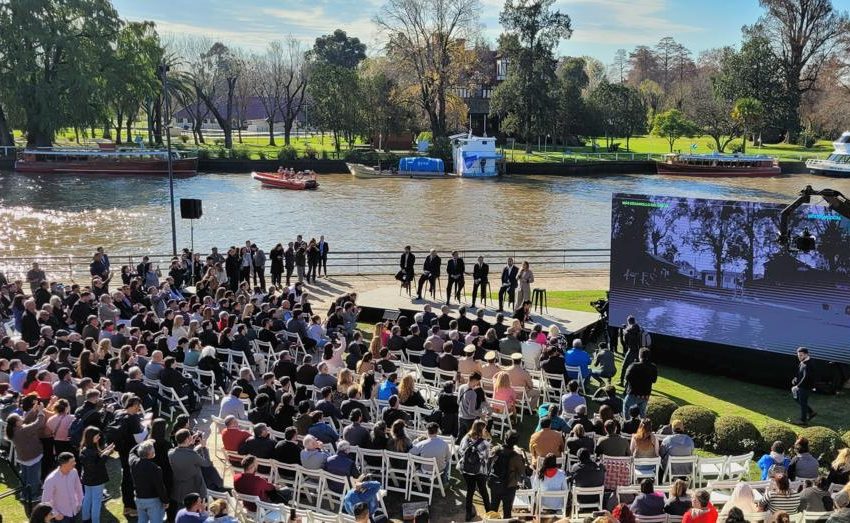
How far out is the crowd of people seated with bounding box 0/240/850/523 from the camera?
8477 millimetres

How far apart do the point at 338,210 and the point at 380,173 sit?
2305 centimetres

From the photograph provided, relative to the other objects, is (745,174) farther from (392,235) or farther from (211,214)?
(211,214)

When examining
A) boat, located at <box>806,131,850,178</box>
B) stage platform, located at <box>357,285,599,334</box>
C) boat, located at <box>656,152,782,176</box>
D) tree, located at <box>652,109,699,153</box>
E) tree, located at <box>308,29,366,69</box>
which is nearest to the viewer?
stage platform, located at <box>357,285,599,334</box>

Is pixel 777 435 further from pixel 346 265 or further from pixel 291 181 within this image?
pixel 291 181

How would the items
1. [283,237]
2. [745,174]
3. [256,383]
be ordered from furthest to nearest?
[745,174] < [283,237] < [256,383]

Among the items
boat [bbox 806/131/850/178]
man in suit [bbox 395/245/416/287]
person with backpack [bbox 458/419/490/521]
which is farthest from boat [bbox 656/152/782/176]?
person with backpack [bbox 458/419/490/521]

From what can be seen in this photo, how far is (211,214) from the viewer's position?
50.8 metres

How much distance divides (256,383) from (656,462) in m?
7.87

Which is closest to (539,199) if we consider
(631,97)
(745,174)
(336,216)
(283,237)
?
(336,216)

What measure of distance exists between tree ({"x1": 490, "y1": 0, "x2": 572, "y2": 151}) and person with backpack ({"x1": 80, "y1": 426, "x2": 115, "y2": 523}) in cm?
7996

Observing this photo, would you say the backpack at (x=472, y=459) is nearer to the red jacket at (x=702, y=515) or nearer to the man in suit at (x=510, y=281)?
the red jacket at (x=702, y=515)

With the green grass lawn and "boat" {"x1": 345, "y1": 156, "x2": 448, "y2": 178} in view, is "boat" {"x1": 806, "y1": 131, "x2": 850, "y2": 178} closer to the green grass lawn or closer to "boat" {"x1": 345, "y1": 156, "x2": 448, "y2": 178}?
the green grass lawn

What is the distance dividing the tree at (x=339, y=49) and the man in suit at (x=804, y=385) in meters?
118

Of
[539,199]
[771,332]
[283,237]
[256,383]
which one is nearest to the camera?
[256,383]
